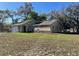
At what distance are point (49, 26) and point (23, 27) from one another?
638 mm

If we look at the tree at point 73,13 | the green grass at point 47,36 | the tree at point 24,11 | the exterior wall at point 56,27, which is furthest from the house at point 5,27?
the tree at point 73,13

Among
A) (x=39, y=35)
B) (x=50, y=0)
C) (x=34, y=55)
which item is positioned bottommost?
(x=34, y=55)

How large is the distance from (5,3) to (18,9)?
348 millimetres

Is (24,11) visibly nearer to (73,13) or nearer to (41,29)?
(41,29)

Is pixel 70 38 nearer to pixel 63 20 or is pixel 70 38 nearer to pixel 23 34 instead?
pixel 63 20

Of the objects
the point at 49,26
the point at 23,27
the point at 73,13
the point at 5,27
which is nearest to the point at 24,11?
the point at 23,27

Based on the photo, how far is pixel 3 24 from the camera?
6.32 m

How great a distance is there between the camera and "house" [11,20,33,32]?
6316mm

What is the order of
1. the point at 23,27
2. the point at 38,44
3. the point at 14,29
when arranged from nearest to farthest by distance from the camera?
the point at 38,44 < the point at 14,29 < the point at 23,27

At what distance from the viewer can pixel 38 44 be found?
621 cm

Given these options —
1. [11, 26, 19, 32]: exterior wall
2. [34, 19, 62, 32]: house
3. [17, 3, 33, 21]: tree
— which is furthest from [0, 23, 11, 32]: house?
[34, 19, 62, 32]: house

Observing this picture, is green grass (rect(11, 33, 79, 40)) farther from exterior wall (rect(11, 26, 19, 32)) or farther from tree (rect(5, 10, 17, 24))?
tree (rect(5, 10, 17, 24))

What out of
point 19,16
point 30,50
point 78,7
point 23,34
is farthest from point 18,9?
point 78,7

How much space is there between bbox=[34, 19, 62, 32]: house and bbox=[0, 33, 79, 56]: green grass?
4.8 inches
